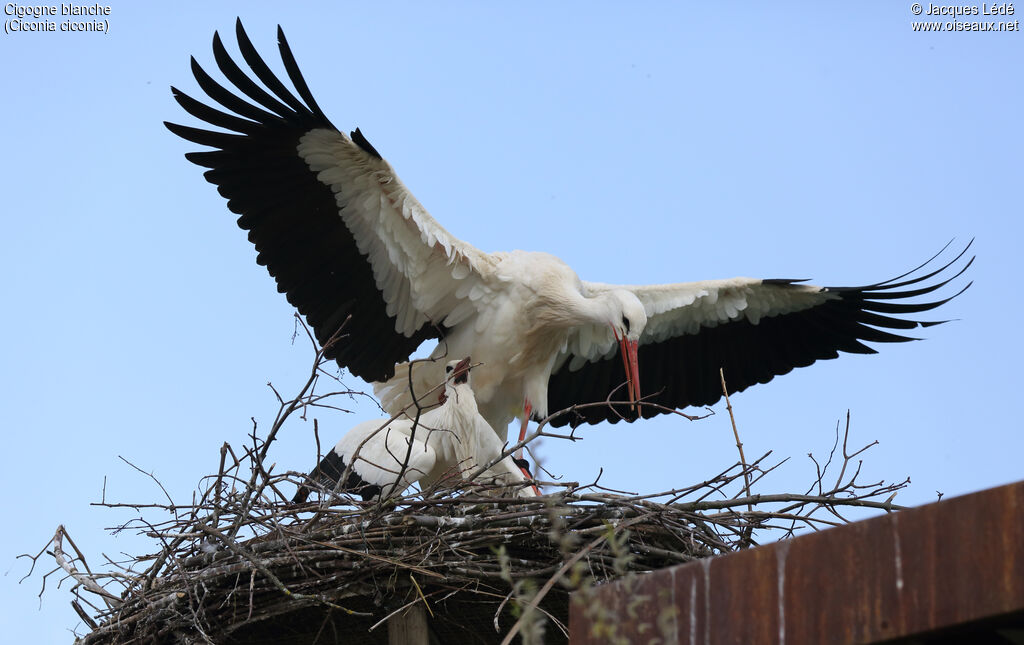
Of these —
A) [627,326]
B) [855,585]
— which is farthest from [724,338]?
[855,585]

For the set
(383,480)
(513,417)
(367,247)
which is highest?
(367,247)

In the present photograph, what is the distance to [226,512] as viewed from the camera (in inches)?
187

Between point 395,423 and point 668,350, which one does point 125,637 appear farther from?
point 668,350

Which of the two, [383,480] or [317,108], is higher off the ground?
[317,108]

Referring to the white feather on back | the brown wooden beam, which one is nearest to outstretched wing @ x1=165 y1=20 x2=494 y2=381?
the white feather on back

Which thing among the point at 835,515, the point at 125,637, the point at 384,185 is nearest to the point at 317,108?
the point at 384,185

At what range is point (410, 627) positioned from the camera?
4.85 m

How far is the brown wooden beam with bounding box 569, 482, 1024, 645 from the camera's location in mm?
2172

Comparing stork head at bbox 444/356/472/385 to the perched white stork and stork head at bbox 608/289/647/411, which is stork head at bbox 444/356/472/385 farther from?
stork head at bbox 608/289/647/411

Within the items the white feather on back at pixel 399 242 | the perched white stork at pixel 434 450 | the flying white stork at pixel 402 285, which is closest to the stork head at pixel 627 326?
the flying white stork at pixel 402 285

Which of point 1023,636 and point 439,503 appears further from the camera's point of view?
point 439,503

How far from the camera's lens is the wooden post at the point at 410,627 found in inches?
191

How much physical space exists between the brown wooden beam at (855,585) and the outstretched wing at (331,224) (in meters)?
3.67

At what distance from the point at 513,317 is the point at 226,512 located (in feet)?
6.92
